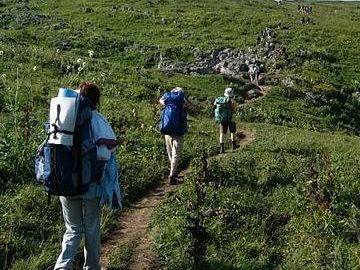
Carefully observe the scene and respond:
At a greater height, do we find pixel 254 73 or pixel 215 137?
pixel 215 137

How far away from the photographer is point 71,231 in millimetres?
7438

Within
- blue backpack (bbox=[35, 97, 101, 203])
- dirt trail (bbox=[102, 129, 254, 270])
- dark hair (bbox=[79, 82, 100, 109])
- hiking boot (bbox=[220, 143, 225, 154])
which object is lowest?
hiking boot (bbox=[220, 143, 225, 154])

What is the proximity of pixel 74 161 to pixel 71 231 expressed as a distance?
39.3 inches

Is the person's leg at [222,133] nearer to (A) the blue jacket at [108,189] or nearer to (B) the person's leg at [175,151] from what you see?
(B) the person's leg at [175,151]

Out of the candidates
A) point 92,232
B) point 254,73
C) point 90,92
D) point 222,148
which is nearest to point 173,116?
point 222,148

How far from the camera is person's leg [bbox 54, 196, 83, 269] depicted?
290 inches

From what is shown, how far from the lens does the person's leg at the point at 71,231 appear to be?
736 cm

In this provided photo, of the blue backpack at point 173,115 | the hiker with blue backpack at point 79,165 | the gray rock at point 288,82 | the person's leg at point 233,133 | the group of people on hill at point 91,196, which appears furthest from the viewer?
the gray rock at point 288,82

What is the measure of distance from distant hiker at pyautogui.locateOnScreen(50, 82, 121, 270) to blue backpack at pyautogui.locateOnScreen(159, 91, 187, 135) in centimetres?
482

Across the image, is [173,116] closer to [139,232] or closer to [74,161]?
[139,232]

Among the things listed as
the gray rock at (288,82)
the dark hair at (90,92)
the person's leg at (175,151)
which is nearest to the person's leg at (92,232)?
the dark hair at (90,92)

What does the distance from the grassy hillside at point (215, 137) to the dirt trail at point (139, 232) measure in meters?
0.21

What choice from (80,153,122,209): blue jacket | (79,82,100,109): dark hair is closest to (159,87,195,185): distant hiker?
(80,153,122,209): blue jacket

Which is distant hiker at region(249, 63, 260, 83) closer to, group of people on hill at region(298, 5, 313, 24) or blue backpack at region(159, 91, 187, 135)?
group of people on hill at region(298, 5, 313, 24)
